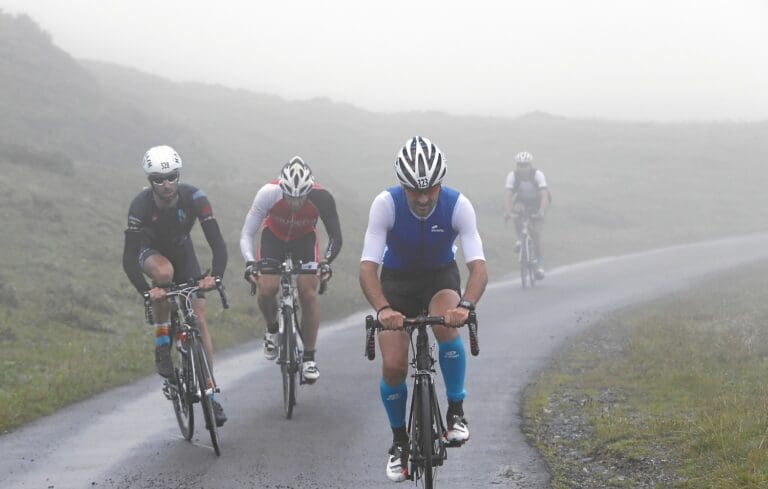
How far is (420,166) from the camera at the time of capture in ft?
20.7

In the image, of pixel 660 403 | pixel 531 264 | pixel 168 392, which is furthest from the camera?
pixel 531 264

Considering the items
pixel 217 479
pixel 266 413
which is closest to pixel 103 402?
pixel 266 413

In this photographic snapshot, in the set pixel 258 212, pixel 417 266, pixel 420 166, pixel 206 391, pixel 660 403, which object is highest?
pixel 420 166

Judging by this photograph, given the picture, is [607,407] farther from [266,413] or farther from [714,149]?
[714,149]

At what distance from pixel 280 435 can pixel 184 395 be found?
3.08 feet

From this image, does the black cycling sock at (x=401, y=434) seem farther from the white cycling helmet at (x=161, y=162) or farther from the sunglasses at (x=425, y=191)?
the white cycling helmet at (x=161, y=162)

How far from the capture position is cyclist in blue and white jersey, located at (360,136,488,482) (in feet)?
20.9

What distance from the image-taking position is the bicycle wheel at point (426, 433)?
19.7 feet

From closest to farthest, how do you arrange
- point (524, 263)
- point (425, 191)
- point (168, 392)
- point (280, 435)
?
point (425, 191), point (280, 435), point (168, 392), point (524, 263)

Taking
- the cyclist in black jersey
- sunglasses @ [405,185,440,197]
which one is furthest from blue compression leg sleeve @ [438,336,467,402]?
the cyclist in black jersey

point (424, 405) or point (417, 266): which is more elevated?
point (417, 266)

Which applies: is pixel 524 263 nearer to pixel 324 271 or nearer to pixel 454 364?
pixel 324 271

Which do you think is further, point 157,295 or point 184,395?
point 184,395

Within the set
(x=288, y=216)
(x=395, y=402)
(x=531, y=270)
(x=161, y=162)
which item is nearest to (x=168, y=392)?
(x=161, y=162)
